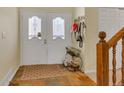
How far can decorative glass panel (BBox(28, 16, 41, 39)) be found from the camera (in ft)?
22.5

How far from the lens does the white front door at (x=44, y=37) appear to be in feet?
22.4

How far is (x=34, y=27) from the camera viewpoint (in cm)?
688

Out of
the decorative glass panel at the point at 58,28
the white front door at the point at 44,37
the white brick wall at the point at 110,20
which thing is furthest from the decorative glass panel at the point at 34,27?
the white brick wall at the point at 110,20

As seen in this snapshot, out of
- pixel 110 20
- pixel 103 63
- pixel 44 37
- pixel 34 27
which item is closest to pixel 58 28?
pixel 44 37

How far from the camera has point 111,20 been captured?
5551 millimetres

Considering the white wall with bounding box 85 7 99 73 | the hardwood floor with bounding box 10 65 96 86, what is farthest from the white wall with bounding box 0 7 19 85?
the white wall with bounding box 85 7 99 73

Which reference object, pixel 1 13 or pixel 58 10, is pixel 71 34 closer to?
pixel 58 10

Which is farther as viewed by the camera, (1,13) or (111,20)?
(111,20)

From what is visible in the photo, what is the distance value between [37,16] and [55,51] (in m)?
1.33

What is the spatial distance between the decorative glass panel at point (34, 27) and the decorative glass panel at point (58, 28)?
21.2 inches

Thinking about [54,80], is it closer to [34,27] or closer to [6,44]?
[6,44]

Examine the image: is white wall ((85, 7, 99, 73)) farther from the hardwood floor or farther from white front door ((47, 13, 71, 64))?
white front door ((47, 13, 71, 64))

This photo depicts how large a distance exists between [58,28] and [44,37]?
575mm
